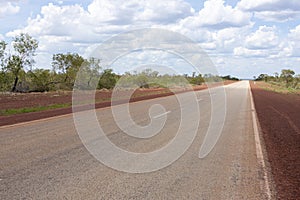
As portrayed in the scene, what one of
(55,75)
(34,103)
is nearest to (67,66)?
(55,75)

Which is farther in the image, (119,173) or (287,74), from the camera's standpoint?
(287,74)

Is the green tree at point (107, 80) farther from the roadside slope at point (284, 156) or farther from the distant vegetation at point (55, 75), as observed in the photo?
the roadside slope at point (284, 156)

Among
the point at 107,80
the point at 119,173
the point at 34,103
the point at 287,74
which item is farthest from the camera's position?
the point at 287,74

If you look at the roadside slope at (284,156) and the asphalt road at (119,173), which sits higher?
the asphalt road at (119,173)

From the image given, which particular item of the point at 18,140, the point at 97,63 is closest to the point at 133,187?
the point at 18,140

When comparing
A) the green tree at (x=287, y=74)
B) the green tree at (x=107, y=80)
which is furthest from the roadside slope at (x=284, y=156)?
the green tree at (x=287, y=74)

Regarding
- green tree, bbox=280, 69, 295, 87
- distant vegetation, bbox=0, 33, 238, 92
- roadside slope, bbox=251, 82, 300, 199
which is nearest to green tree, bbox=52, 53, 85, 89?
distant vegetation, bbox=0, 33, 238, 92

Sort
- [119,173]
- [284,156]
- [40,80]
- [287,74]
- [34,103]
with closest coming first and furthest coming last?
[119,173], [284,156], [34,103], [40,80], [287,74]

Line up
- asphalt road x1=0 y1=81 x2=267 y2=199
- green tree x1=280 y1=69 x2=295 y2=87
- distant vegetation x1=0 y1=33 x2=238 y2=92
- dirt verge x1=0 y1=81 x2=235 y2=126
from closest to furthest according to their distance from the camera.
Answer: asphalt road x1=0 y1=81 x2=267 y2=199 → dirt verge x1=0 y1=81 x2=235 y2=126 → distant vegetation x1=0 y1=33 x2=238 y2=92 → green tree x1=280 y1=69 x2=295 y2=87

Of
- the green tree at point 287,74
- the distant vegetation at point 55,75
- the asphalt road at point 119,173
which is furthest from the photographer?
the green tree at point 287,74

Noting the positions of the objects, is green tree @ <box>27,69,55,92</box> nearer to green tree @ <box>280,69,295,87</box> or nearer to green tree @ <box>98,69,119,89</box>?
green tree @ <box>98,69,119,89</box>

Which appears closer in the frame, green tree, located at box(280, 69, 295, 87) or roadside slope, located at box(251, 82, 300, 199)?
roadside slope, located at box(251, 82, 300, 199)

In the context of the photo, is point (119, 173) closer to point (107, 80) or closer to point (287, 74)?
point (107, 80)

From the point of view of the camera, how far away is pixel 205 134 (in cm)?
1228
